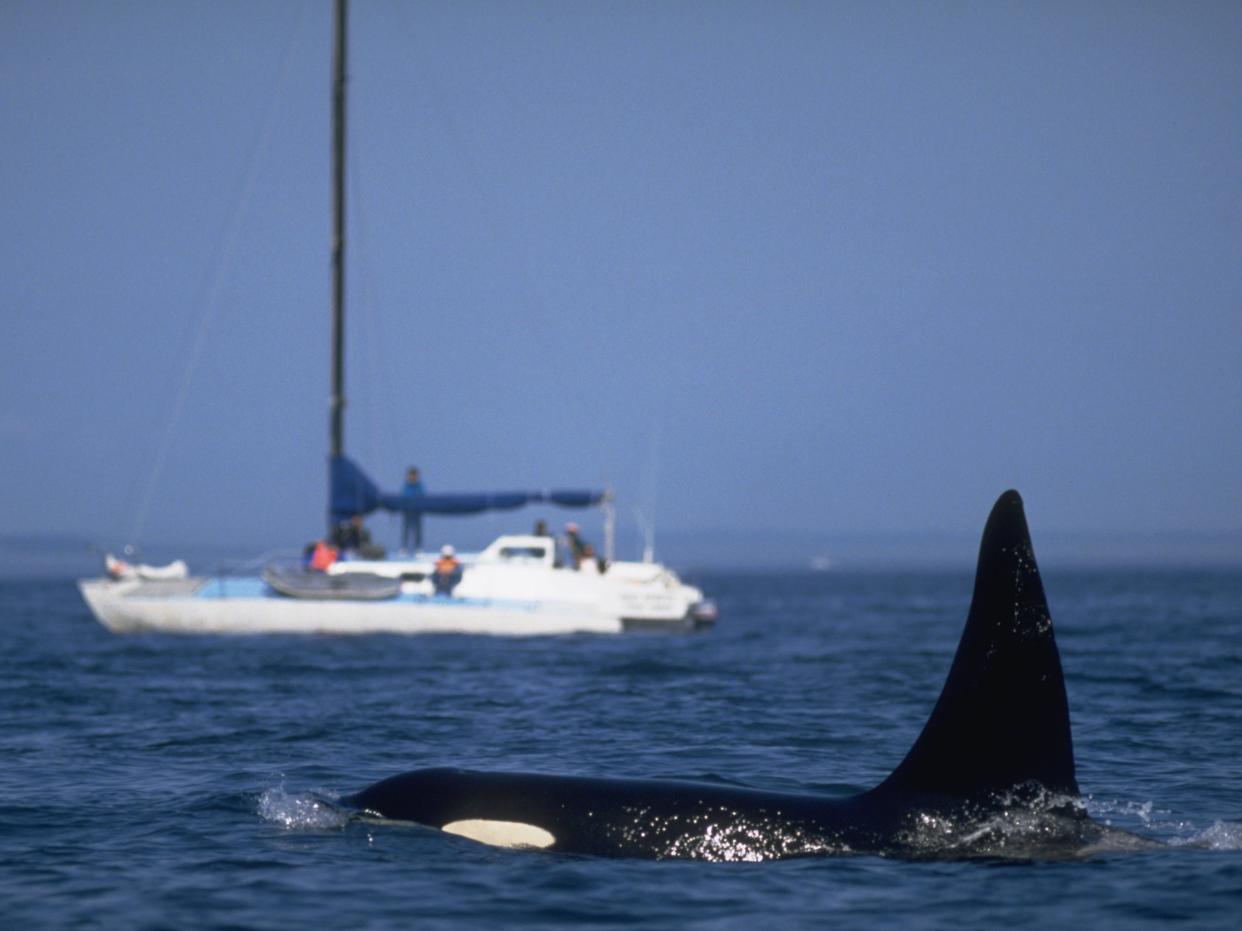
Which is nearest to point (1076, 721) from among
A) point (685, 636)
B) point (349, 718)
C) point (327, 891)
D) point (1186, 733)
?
point (1186, 733)

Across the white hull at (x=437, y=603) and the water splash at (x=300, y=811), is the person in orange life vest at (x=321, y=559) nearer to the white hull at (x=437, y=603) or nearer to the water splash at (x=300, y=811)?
the white hull at (x=437, y=603)

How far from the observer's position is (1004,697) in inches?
353

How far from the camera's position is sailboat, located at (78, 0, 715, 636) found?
32.6 metres

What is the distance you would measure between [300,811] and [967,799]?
4.20 m

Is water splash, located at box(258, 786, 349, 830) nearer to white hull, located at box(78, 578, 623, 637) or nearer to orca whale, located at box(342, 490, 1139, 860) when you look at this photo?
orca whale, located at box(342, 490, 1139, 860)

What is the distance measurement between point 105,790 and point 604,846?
4.67 m

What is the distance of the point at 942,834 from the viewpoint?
29.6 ft

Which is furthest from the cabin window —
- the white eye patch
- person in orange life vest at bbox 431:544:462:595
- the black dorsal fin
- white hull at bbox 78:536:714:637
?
the black dorsal fin

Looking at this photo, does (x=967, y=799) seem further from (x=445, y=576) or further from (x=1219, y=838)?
(x=445, y=576)

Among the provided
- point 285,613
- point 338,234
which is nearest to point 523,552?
point 285,613

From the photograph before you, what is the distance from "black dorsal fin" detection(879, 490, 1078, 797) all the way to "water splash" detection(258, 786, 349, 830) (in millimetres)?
3543

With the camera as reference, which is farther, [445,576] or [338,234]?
[338,234]

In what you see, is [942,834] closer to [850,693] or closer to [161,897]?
[161,897]

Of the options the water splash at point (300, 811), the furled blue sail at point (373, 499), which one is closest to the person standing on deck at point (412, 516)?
the furled blue sail at point (373, 499)
